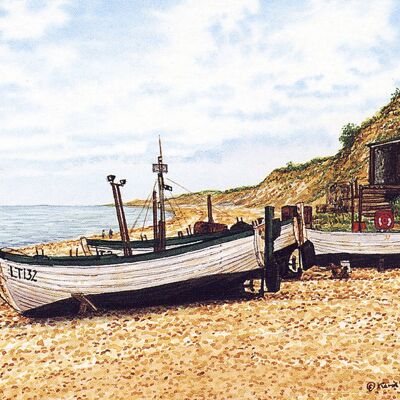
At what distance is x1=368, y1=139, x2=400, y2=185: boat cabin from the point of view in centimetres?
3609

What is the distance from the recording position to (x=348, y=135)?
219ft

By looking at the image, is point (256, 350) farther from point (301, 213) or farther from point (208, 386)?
point (301, 213)

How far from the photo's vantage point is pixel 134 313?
15320 millimetres

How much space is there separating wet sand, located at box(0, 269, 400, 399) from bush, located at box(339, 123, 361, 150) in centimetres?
5240

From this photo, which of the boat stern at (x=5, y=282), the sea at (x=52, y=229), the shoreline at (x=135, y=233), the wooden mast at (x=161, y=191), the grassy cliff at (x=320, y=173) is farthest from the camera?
the sea at (x=52, y=229)

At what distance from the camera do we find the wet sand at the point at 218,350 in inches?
374

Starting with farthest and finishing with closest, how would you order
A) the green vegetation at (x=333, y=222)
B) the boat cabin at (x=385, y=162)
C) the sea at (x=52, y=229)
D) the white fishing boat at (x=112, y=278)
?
the sea at (x=52, y=229) < the boat cabin at (x=385, y=162) < the green vegetation at (x=333, y=222) < the white fishing boat at (x=112, y=278)

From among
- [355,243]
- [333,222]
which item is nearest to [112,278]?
[355,243]

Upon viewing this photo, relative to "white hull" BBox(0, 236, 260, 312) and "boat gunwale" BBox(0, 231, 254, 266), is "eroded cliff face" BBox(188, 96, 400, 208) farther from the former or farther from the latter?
"boat gunwale" BBox(0, 231, 254, 266)

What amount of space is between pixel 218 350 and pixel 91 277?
6022 mm

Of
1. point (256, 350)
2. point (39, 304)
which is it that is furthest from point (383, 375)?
point (39, 304)

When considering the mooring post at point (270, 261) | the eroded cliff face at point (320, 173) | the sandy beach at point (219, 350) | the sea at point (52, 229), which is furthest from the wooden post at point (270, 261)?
the eroded cliff face at point (320, 173)

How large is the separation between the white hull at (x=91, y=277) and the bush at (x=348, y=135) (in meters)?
54.8

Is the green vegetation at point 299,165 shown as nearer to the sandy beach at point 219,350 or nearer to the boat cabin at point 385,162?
the boat cabin at point 385,162
